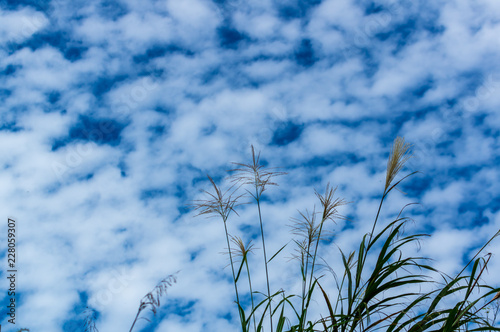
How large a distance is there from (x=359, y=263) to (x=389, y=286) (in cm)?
17

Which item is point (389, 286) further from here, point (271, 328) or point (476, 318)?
point (271, 328)

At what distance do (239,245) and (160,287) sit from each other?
732 millimetres

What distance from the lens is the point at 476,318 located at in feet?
6.25

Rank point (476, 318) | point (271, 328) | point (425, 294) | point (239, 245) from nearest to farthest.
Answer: point (476, 318)
point (425, 294)
point (271, 328)
point (239, 245)

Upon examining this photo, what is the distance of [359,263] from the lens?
2139mm

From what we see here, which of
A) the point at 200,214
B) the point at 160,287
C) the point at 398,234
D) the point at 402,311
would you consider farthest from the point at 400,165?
the point at 160,287

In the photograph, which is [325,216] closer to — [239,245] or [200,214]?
[239,245]

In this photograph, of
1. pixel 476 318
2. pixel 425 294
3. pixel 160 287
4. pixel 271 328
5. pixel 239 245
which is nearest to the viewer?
pixel 160 287

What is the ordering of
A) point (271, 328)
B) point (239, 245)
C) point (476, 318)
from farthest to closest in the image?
point (239, 245) < point (271, 328) < point (476, 318)

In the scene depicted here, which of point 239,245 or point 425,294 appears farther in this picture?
point 239,245

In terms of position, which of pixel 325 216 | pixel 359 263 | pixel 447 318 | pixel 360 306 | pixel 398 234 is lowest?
pixel 447 318

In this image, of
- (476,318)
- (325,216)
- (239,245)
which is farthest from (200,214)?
(476,318)

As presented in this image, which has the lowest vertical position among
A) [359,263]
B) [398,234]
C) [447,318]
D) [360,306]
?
[447,318]

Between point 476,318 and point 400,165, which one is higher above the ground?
point 400,165
